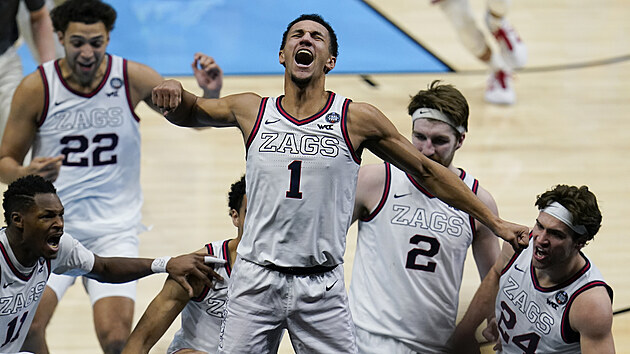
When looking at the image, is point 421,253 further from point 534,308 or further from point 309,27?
point 309,27

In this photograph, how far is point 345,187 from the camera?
Result: 366cm

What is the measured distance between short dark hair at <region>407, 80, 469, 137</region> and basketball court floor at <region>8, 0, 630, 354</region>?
123 centimetres

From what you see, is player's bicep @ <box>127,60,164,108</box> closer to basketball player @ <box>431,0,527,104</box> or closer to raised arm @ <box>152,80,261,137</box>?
raised arm @ <box>152,80,261,137</box>

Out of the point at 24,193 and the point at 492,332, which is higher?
the point at 24,193

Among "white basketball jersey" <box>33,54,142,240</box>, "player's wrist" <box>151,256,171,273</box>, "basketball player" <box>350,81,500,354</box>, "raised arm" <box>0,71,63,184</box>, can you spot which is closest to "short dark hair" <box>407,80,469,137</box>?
"basketball player" <box>350,81,500,354</box>

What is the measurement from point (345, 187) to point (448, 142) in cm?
99

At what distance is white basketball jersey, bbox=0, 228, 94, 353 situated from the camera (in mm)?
4070

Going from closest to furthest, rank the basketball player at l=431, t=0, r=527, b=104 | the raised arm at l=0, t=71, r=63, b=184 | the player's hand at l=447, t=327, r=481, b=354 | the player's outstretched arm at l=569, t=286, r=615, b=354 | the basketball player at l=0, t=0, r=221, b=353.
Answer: the player's outstretched arm at l=569, t=286, r=615, b=354, the player's hand at l=447, t=327, r=481, b=354, the raised arm at l=0, t=71, r=63, b=184, the basketball player at l=0, t=0, r=221, b=353, the basketball player at l=431, t=0, r=527, b=104

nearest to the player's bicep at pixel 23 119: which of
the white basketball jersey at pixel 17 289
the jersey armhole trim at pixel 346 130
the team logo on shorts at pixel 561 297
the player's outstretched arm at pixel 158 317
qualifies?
the white basketball jersey at pixel 17 289

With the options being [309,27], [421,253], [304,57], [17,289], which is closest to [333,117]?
[304,57]

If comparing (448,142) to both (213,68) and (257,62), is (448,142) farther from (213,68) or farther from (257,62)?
(257,62)

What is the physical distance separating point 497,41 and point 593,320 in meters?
6.14

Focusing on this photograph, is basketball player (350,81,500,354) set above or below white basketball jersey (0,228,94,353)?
above

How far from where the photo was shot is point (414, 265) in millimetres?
4484
